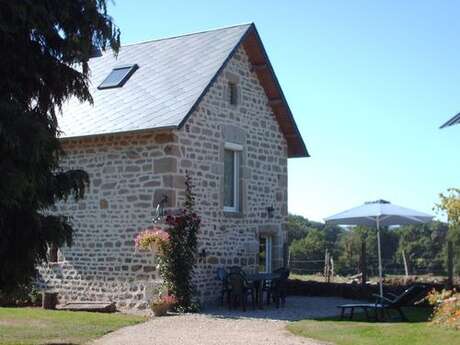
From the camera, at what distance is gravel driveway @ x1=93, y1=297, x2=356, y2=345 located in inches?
416

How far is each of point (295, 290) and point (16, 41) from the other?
12.7m

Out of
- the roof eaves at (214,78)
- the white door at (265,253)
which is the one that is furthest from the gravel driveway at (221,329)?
the roof eaves at (214,78)

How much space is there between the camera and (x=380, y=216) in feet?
46.9

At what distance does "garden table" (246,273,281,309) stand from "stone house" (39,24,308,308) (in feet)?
3.17

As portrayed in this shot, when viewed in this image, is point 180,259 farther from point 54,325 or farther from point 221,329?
point 54,325

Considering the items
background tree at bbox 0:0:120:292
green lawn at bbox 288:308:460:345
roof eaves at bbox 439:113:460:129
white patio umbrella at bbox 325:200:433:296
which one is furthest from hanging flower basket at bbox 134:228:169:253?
roof eaves at bbox 439:113:460:129

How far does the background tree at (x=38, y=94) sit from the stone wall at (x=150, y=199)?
577 centimetres

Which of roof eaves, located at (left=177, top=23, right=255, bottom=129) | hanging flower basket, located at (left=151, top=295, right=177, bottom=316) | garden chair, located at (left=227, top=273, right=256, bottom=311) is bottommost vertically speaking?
hanging flower basket, located at (left=151, top=295, right=177, bottom=316)

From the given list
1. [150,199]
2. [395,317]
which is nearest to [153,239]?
[150,199]

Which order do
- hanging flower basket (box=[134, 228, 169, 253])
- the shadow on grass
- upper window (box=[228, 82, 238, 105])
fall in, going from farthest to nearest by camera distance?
upper window (box=[228, 82, 238, 105]), hanging flower basket (box=[134, 228, 169, 253]), the shadow on grass

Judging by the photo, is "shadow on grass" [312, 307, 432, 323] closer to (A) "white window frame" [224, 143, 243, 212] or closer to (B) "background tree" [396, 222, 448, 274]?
(A) "white window frame" [224, 143, 243, 212]

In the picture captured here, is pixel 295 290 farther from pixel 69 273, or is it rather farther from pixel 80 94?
pixel 80 94

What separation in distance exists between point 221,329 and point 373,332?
2.54 meters

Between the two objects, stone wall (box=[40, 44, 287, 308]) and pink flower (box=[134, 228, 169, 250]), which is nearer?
pink flower (box=[134, 228, 169, 250])
